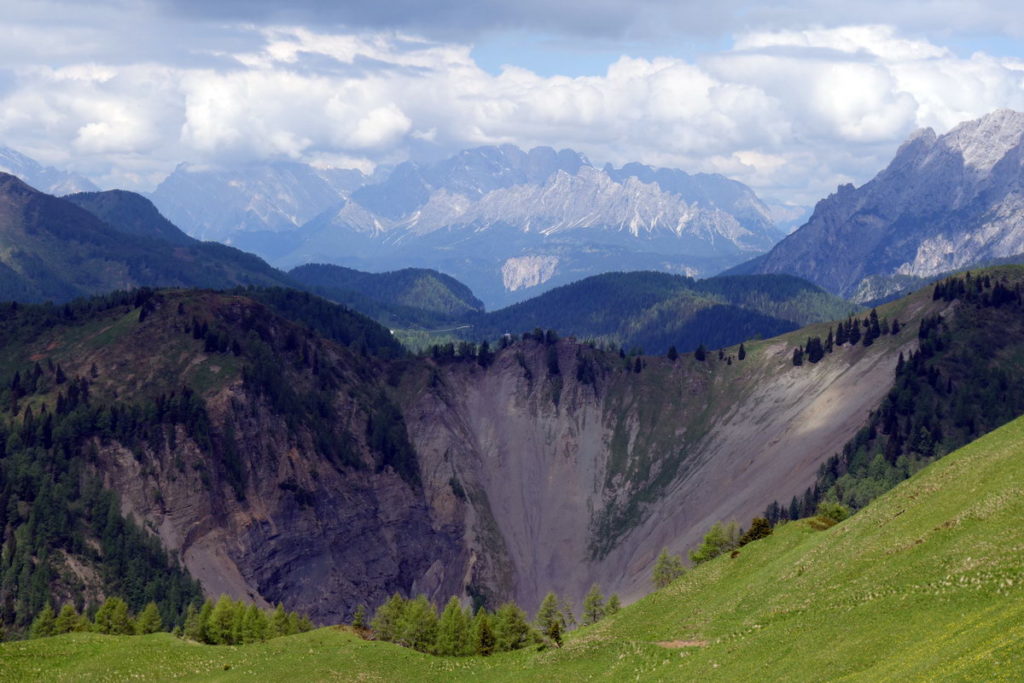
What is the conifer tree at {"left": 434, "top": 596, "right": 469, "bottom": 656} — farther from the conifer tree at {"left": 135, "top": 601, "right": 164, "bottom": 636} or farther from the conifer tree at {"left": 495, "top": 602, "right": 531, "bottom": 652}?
the conifer tree at {"left": 135, "top": 601, "right": 164, "bottom": 636}

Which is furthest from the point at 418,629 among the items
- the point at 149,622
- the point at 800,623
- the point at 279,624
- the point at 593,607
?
the point at 800,623

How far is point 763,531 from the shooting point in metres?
133

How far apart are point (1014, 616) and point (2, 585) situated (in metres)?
182

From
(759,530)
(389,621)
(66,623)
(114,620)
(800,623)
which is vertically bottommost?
(389,621)

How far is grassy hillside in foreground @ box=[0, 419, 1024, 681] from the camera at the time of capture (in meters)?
71.9

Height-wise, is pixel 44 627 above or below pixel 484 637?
below

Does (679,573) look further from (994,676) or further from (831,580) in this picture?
(994,676)

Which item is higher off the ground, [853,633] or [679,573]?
[853,633]

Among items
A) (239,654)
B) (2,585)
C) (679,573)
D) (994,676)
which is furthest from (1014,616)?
(2,585)

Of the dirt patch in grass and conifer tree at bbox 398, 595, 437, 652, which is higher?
the dirt patch in grass

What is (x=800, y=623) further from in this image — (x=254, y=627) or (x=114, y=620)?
(x=114, y=620)

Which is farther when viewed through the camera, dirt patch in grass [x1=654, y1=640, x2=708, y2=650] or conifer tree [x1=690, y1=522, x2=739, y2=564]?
conifer tree [x1=690, y1=522, x2=739, y2=564]

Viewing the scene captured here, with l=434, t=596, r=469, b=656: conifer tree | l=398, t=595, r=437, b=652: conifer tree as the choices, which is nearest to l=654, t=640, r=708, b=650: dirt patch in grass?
l=434, t=596, r=469, b=656: conifer tree

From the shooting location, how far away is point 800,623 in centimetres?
8462
